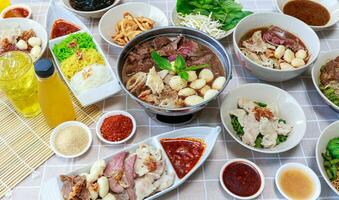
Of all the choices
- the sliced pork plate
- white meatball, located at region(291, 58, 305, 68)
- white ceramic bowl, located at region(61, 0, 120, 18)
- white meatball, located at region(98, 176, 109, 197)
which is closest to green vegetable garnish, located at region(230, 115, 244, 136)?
the sliced pork plate

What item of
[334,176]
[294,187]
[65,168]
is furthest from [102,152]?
[334,176]

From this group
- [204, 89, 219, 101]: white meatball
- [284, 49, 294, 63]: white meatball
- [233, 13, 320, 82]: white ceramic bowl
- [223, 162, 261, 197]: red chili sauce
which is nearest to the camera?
[223, 162, 261, 197]: red chili sauce

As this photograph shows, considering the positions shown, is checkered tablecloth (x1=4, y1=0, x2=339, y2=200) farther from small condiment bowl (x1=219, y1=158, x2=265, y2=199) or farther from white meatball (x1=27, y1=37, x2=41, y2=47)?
white meatball (x1=27, y1=37, x2=41, y2=47)

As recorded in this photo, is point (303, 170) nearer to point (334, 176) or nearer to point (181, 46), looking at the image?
point (334, 176)

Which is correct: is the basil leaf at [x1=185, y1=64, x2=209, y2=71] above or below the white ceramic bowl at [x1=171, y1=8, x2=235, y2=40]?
above

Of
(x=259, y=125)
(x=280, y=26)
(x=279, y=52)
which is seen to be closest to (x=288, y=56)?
(x=279, y=52)

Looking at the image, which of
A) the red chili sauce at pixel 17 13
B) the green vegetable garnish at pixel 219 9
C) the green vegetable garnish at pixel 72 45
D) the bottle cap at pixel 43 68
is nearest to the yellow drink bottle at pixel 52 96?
the bottle cap at pixel 43 68

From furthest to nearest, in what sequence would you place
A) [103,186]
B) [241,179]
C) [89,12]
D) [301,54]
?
[89,12], [301,54], [241,179], [103,186]

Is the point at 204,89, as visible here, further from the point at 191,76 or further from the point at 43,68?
the point at 43,68
